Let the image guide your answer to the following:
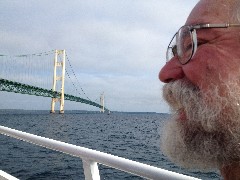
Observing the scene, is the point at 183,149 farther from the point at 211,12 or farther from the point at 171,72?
the point at 211,12

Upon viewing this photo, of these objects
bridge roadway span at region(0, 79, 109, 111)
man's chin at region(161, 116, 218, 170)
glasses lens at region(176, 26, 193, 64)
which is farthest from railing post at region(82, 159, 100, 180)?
bridge roadway span at region(0, 79, 109, 111)

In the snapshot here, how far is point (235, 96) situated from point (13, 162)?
1040 centimetres

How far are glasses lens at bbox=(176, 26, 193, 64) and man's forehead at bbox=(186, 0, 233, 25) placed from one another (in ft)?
0.09

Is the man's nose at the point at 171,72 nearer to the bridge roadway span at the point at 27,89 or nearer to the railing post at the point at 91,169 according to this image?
the railing post at the point at 91,169

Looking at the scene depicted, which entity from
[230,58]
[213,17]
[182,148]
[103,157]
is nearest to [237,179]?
[182,148]

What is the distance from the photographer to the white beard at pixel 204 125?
2.04 feet

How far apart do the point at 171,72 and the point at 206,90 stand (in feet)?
0.43

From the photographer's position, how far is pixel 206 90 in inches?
25.4

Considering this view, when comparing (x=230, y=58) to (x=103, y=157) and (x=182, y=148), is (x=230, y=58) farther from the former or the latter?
(x=103, y=157)

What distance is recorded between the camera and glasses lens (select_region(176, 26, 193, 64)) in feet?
2.39

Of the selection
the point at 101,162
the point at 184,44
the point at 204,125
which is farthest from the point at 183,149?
the point at 101,162

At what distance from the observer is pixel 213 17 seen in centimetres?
71

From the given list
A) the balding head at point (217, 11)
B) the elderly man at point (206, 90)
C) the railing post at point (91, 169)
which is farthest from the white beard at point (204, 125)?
the railing post at point (91, 169)

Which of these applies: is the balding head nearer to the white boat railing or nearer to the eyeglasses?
the eyeglasses
